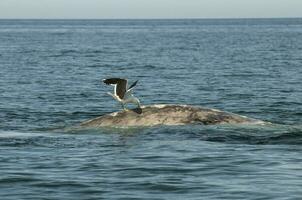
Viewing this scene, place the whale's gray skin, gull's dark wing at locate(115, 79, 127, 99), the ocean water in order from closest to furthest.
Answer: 1. the ocean water
2. gull's dark wing at locate(115, 79, 127, 99)
3. the whale's gray skin

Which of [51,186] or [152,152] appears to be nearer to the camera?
[51,186]

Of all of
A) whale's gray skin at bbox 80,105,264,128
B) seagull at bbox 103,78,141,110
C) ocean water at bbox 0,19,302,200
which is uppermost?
seagull at bbox 103,78,141,110

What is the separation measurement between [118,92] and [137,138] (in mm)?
1207

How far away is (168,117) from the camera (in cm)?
2227

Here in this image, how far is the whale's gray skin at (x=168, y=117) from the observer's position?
872 inches

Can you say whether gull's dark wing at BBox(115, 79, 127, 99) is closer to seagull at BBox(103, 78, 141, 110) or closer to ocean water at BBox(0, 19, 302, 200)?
seagull at BBox(103, 78, 141, 110)

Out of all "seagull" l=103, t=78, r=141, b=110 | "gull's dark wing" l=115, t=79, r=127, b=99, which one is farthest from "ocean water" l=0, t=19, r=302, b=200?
"gull's dark wing" l=115, t=79, r=127, b=99

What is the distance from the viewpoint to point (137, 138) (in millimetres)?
20984

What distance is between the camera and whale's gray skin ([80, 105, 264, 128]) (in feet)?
72.7

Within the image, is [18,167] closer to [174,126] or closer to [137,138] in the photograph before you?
[137,138]

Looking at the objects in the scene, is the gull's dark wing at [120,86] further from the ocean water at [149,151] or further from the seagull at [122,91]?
the ocean water at [149,151]

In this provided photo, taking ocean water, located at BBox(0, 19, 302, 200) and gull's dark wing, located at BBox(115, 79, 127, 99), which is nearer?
ocean water, located at BBox(0, 19, 302, 200)

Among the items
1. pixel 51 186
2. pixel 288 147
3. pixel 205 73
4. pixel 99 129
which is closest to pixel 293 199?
pixel 51 186

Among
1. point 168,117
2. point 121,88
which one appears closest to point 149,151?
point 121,88
